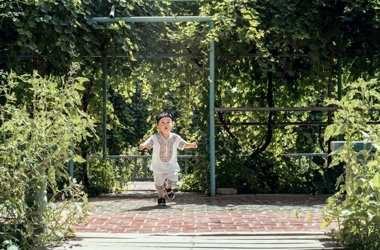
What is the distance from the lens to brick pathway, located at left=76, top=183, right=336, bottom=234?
5648mm

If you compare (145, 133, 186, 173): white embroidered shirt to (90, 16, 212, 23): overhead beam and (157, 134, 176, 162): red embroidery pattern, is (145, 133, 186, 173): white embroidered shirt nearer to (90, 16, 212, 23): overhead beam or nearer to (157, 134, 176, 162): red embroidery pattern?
(157, 134, 176, 162): red embroidery pattern

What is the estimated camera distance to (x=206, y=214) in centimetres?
684

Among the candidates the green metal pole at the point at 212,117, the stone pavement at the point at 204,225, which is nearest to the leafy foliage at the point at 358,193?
the stone pavement at the point at 204,225

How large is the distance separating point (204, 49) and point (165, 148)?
1.91 meters

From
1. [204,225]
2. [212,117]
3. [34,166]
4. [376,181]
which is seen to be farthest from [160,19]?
[376,181]

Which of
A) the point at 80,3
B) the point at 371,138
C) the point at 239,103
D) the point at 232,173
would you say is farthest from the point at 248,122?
the point at 371,138

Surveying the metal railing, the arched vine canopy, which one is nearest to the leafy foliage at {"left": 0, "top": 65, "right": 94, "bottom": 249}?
the arched vine canopy

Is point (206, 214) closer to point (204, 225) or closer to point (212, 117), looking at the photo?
point (204, 225)

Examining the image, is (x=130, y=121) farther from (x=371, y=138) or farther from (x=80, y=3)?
(x=371, y=138)

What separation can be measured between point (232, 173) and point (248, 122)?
4.68ft

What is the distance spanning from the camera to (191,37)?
9422 millimetres

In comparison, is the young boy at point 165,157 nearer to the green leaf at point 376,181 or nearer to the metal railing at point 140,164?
the green leaf at point 376,181

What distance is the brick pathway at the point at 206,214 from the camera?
5648 mm

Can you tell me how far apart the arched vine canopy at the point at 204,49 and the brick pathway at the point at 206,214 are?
46.5 inches
